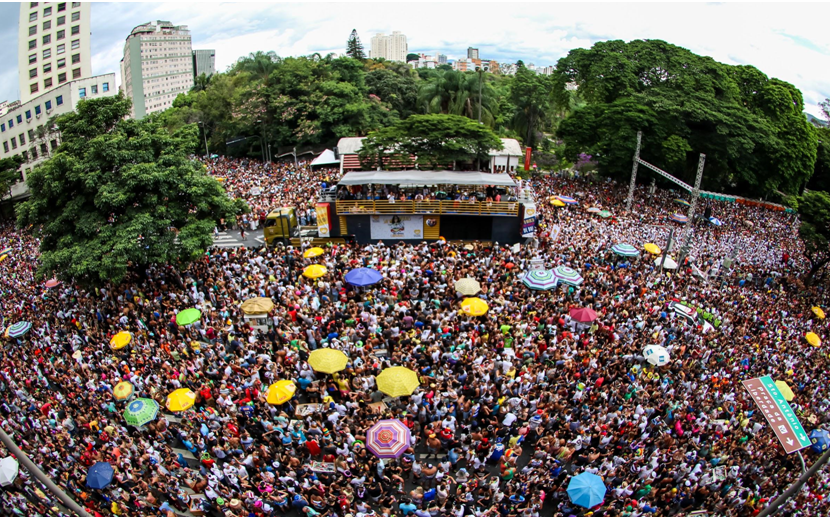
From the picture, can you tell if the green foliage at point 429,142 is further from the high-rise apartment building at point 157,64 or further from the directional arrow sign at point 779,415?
the high-rise apartment building at point 157,64

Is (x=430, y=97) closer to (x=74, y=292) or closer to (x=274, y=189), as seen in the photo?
(x=274, y=189)

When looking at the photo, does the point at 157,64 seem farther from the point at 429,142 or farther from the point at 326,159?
the point at 429,142

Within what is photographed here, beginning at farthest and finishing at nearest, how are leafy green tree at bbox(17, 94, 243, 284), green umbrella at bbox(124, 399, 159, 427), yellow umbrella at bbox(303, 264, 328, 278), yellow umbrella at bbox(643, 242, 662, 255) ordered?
yellow umbrella at bbox(643, 242, 662, 255) → yellow umbrella at bbox(303, 264, 328, 278) → leafy green tree at bbox(17, 94, 243, 284) → green umbrella at bbox(124, 399, 159, 427)

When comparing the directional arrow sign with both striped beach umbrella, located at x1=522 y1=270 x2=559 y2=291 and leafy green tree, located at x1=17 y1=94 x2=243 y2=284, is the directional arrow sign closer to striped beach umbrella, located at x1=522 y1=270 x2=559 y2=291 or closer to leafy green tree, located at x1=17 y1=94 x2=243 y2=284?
striped beach umbrella, located at x1=522 y1=270 x2=559 y2=291

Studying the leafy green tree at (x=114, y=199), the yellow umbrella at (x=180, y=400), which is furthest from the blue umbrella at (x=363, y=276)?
the yellow umbrella at (x=180, y=400)

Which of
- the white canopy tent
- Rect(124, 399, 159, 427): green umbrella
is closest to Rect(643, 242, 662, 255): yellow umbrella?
Rect(124, 399, 159, 427): green umbrella
